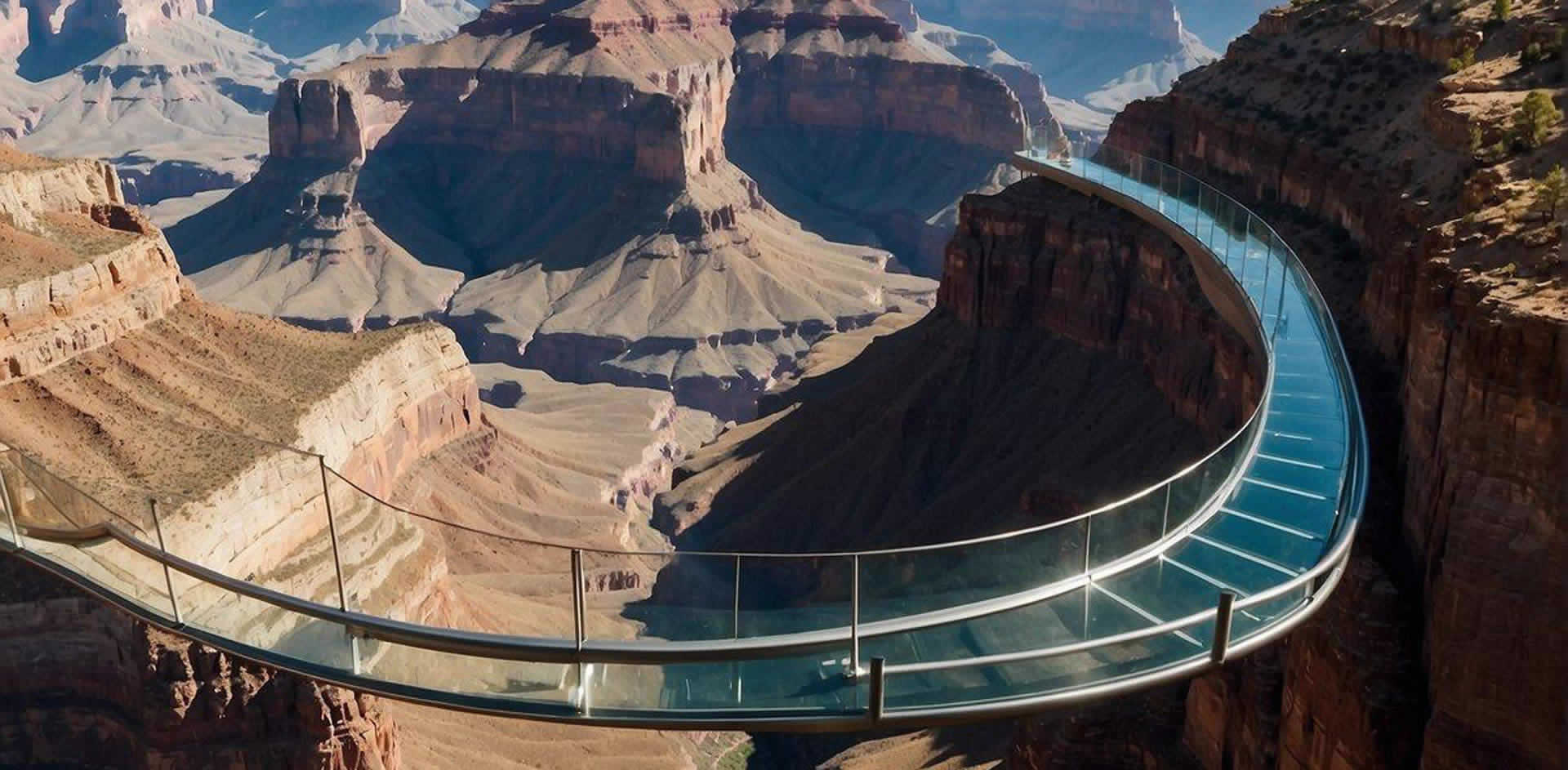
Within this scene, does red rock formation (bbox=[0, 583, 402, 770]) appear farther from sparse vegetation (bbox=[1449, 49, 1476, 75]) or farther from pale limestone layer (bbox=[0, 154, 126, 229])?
sparse vegetation (bbox=[1449, 49, 1476, 75])

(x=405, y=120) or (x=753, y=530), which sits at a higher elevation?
(x=405, y=120)

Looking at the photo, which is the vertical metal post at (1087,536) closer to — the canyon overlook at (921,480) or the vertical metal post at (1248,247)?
the canyon overlook at (921,480)

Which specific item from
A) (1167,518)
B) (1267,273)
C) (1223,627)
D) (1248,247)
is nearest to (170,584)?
(1167,518)

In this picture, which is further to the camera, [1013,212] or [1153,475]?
[1013,212]

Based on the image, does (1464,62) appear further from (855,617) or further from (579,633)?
(579,633)

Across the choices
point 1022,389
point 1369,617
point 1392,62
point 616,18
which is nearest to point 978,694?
point 1369,617

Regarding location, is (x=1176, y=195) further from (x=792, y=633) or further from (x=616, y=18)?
(x=616, y=18)
